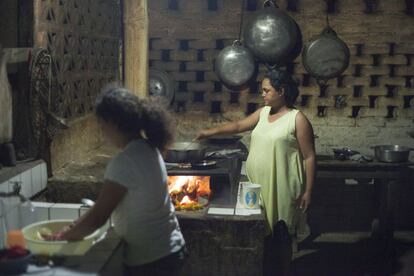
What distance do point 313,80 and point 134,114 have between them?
585 centimetres

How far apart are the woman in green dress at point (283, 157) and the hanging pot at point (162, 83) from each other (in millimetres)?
3299

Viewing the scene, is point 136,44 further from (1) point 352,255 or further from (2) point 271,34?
(1) point 352,255

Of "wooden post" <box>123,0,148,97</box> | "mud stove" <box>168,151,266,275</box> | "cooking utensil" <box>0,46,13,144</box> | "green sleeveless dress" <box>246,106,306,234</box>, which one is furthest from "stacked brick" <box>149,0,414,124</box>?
"cooking utensil" <box>0,46,13,144</box>

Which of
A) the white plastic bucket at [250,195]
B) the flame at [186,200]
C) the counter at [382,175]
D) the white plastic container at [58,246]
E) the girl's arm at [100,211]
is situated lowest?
the counter at [382,175]

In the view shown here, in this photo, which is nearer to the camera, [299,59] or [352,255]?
[352,255]

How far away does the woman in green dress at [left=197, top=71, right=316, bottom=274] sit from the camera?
514 cm

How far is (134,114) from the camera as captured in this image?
300 centimetres

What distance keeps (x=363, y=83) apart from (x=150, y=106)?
19.8ft

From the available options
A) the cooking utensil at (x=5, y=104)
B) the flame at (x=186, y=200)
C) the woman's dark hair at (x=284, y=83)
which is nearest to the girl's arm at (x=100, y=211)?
the cooking utensil at (x=5, y=104)

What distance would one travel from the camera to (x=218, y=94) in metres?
8.52

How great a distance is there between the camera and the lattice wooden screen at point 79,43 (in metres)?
4.84

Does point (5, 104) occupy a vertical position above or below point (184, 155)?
above

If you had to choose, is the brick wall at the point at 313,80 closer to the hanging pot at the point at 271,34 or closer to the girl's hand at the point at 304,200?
the hanging pot at the point at 271,34

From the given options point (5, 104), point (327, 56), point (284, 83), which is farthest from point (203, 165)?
point (327, 56)
